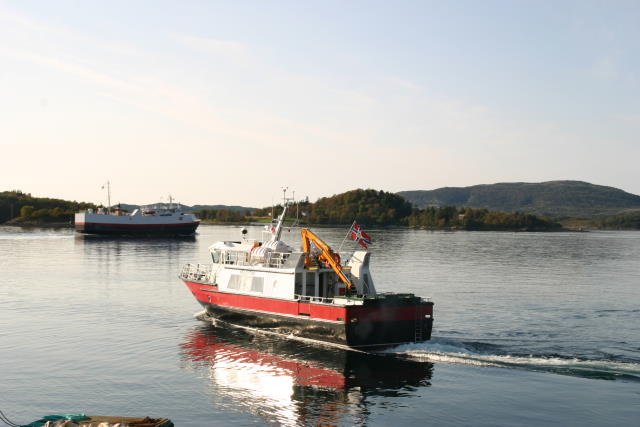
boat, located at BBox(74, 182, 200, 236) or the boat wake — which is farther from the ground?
boat, located at BBox(74, 182, 200, 236)

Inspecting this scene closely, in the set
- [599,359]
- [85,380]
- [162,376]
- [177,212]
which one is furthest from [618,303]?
[177,212]

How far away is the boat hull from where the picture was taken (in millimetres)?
37094

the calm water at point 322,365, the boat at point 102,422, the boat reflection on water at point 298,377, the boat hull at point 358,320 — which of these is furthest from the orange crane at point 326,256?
the boat at point 102,422

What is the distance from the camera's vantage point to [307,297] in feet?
131

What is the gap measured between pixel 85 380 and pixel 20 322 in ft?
57.6

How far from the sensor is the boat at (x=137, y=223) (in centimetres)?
16000

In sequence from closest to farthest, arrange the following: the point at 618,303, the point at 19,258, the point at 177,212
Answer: the point at 618,303
the point at 19,258
the point at 177,212

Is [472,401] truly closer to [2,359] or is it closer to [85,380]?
[85,380]

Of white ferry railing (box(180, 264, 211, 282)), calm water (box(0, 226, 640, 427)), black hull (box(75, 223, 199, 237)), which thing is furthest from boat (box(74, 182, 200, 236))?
white ferry railing (box(180, 264, 211, 282))

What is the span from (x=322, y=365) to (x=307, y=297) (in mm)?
5004

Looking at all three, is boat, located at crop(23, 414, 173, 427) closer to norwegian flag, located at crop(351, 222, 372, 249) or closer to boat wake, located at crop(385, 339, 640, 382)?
boat wake, located at crop(385, 339, 640, 382)

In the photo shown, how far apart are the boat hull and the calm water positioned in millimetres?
805

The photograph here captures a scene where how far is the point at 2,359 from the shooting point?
37375mm

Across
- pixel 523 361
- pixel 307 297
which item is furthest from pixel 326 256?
pixel 523 361
